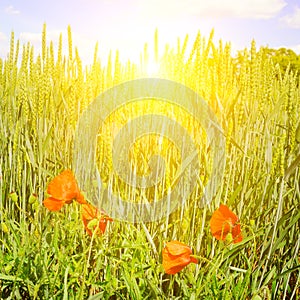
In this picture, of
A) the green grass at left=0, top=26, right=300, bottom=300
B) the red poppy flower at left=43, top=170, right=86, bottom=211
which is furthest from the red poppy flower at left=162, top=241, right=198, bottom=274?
the red poppy flower at left=43, top=170, right=86, bottom=211

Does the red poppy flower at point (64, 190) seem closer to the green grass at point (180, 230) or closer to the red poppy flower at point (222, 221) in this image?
the green grass at point (180, 230)

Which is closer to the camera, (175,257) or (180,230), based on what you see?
(175,257)

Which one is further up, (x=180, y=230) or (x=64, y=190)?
(x=64, y=190)

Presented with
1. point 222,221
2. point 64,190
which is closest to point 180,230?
point 222,221

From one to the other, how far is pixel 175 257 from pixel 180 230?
0.24m

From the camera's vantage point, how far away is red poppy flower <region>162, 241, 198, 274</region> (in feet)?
3.10

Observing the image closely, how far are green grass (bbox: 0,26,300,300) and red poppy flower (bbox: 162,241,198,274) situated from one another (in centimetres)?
3

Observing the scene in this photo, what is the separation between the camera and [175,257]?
95 centimetres

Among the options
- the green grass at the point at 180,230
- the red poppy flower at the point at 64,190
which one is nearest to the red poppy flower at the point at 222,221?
the green grass at the point at 180,230

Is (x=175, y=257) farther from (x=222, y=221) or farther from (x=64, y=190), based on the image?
(x=64, y=190)

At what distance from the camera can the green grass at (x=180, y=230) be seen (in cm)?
99

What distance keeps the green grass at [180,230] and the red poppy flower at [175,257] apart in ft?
0.11

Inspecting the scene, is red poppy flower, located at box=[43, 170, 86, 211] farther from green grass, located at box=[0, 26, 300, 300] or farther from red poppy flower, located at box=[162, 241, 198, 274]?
red poppy flower, located at box=[162, 241, 198, 274]

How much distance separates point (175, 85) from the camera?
1.26m
